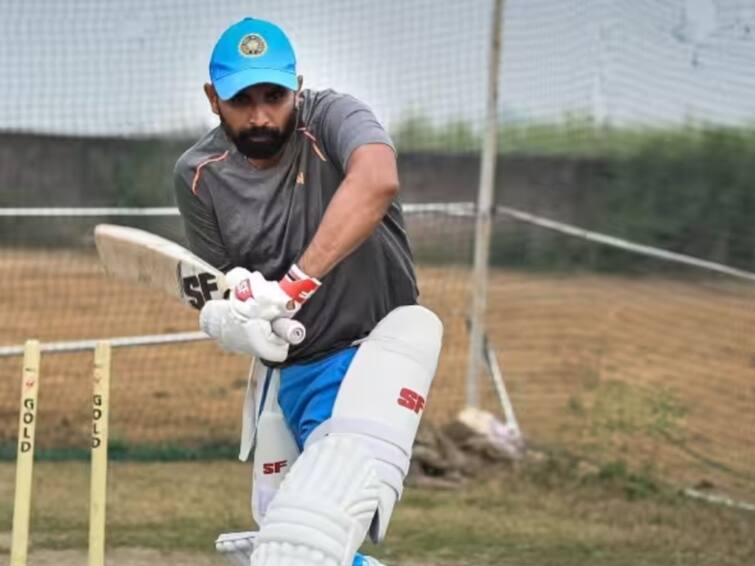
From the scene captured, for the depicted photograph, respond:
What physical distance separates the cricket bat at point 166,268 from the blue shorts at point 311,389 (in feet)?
0.99

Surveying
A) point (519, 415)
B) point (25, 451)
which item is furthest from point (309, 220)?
point (519, 415)

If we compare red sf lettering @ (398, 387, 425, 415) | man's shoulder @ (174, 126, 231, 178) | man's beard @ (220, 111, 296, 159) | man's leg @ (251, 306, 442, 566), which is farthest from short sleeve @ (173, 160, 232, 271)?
red sf lettering @ (398, 387, 425, 415)

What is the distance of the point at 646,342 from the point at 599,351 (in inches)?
45.3

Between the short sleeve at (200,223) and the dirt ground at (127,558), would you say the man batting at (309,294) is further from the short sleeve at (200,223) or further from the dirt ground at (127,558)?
the dirt ground at (127,558)

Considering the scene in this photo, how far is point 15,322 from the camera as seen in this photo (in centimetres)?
1310

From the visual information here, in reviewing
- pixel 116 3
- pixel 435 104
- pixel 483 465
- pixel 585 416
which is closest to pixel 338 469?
pixel 483 465

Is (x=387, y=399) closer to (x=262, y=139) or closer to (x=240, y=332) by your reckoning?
(x=240, y=332)

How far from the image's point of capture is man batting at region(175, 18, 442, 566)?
12.3 feet

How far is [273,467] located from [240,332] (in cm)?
74

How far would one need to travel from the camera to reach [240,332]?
3723mm

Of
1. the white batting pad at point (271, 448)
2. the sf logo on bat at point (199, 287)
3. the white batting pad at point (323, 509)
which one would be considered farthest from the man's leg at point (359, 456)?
the sf logo on bat at point (199, 287)

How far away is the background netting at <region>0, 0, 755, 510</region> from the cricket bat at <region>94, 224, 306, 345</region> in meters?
4.24

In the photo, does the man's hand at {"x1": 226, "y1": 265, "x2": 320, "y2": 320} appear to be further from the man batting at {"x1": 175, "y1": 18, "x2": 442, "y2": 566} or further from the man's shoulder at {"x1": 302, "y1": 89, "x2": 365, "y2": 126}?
the man's shoulder at {"x1": 302, "y1": 89, "x2": 365, "y2": 126}

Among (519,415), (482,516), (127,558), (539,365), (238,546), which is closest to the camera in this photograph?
(238,546)
